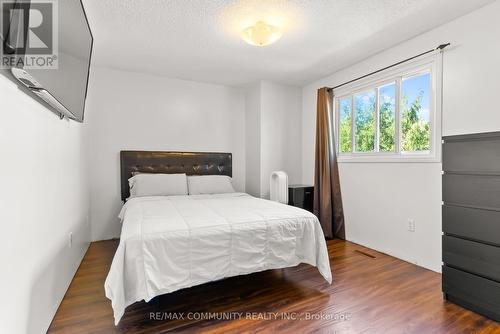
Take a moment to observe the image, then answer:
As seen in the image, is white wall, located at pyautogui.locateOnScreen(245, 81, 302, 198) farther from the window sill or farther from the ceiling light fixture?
the ceiling light fixture

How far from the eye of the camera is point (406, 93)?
2812 millimetres

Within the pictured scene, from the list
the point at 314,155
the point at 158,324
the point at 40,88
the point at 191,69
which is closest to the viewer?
the point at 40,88

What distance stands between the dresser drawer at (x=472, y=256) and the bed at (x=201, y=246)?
2.95 ft

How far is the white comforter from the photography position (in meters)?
1.59

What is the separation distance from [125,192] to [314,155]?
9.19ft

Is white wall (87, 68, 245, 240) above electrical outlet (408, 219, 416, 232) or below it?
above

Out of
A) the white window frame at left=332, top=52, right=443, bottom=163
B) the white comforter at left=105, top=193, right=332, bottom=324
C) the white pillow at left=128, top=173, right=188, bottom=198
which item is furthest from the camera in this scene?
the white pillow at left=128, top=173, right=188, bottom=198

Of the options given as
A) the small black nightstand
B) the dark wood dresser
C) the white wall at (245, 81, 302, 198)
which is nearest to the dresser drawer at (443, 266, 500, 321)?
the dark wood dresser

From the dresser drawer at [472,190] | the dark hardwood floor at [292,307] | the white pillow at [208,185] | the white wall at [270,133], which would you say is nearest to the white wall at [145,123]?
the white wall at [270,133]

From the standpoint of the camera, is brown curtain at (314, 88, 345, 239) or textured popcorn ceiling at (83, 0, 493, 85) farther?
brown curtain at (314, 88, 345, 239)

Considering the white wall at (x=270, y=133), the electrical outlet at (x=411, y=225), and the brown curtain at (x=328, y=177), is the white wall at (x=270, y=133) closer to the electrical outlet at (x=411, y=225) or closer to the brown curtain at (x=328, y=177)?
the brown curtain at (x=328, y=177)

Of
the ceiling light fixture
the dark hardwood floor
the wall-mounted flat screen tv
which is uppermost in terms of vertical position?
the ceiling light fixture

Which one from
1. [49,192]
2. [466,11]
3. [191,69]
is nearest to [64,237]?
[49,192]

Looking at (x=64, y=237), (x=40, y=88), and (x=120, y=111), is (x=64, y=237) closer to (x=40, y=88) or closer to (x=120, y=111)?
(x=40, y=88)
